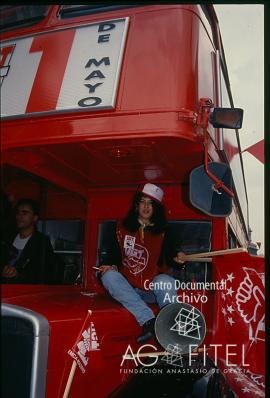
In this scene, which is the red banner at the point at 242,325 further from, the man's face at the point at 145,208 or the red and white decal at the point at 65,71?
the red and white decal at the point at 65,71

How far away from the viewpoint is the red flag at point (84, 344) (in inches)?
85.4

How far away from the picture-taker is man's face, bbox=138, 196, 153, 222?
2.95m

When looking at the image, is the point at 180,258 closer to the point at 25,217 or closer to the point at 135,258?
the point at 135,258

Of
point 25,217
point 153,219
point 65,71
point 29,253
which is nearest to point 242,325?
point 153,219

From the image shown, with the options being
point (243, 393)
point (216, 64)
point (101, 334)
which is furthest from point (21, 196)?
point (243, 393)

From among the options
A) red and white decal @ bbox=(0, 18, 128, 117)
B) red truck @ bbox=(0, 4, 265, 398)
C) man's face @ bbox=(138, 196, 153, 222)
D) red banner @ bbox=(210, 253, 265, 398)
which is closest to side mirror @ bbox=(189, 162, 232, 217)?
red truck @ bbox=(0, 4, 265, 398)

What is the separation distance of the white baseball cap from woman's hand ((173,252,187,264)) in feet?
1.32

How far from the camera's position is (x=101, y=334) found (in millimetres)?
2367

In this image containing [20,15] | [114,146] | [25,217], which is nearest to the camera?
[114,146]

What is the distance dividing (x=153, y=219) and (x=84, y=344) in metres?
1.07

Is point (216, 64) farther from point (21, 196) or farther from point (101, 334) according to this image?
point (101, 334)

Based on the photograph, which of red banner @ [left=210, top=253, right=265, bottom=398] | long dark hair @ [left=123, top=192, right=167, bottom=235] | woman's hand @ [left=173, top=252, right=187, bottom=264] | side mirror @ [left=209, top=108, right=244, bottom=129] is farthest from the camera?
long dark hair @ [left=123, top=192, right=167, bottom=235]

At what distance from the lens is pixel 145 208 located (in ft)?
9.67

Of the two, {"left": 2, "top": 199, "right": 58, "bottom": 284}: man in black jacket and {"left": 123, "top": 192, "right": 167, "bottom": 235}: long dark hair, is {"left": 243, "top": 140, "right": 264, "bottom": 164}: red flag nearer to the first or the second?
{"left": 123, "top": 192, "right": 167, "bottom": 235}: long dark hair
